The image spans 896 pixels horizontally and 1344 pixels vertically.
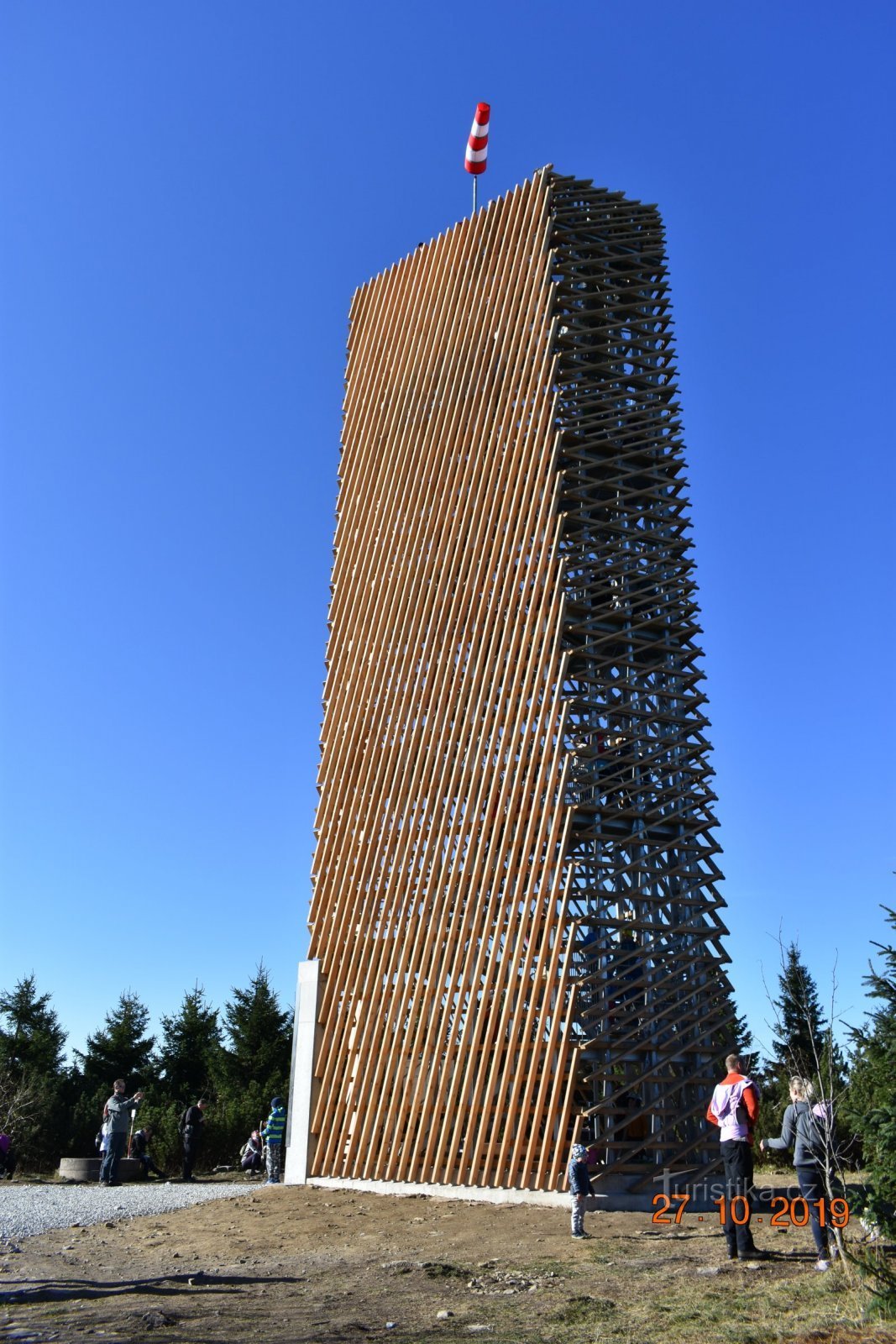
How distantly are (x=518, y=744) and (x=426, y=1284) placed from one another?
12.6ft

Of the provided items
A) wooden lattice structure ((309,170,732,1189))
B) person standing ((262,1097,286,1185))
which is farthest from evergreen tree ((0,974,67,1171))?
wooden lattice structure ((309,170,732,1189))

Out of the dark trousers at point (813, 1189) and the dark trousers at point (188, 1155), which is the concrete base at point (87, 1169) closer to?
the dark trousers at point (188, 1155)

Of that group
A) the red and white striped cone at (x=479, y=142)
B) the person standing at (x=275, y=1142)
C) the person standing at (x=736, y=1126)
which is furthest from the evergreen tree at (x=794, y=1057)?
the red and white striped cone at (x=479, y=142)

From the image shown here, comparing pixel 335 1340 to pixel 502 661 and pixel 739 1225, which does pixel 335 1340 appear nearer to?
pixel 739 1225

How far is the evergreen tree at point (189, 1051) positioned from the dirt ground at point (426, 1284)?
959 cm

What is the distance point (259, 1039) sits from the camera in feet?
49.9

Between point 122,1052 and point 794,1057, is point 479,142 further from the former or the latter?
point 122,1052

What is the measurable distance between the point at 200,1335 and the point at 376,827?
5642mm

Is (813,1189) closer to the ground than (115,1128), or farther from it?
farther from it

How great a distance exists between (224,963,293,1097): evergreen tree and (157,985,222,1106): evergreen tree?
607mm

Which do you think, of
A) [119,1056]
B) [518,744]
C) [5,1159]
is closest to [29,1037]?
[119,1056]

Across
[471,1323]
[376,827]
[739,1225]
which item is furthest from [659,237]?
[471,1323]

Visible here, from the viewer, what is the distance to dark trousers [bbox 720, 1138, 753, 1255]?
4441mm

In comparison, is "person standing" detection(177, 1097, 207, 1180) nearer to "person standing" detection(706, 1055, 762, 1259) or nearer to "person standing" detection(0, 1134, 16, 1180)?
"person standing" detection(0, 1134, 16, 1180)
